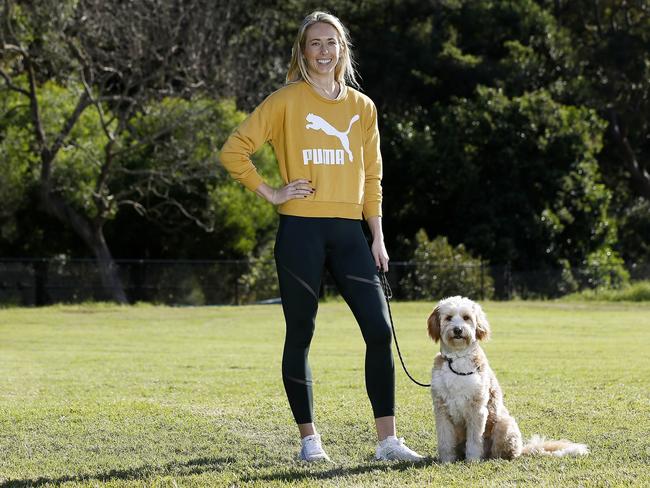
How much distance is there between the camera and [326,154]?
6062 mm

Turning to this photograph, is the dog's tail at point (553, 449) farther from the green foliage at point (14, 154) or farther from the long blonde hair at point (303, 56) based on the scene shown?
the green foliage at point (14, 154)

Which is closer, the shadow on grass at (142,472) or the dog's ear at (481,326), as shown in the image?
the shadow on grass at (142,472)

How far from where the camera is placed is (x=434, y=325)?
616 centimetres

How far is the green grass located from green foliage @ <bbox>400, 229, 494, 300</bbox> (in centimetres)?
1118

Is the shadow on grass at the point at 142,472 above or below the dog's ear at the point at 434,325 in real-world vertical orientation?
Result: below

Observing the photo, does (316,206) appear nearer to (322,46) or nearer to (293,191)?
(293,191)

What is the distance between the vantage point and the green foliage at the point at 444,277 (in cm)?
3081

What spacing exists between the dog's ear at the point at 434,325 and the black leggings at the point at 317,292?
26cm

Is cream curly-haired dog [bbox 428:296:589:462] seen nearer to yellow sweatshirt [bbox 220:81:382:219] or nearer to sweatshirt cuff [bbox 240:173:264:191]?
yellow sweatshirt [bbox 220:81:382:219]

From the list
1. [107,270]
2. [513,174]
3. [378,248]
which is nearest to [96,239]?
[107,270]

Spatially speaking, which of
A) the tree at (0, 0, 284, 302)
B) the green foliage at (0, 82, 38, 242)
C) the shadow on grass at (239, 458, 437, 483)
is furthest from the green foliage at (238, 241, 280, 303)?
the shadow on grass at (239, 458, 437, 483)

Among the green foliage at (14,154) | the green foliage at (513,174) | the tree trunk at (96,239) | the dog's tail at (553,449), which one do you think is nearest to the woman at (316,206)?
the dog's tail at (553,449)

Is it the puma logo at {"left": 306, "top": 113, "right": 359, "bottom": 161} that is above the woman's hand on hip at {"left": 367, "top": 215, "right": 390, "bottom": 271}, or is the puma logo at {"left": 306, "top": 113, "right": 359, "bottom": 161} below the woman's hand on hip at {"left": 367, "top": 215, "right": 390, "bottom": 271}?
above

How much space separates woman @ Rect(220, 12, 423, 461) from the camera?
238 inches
